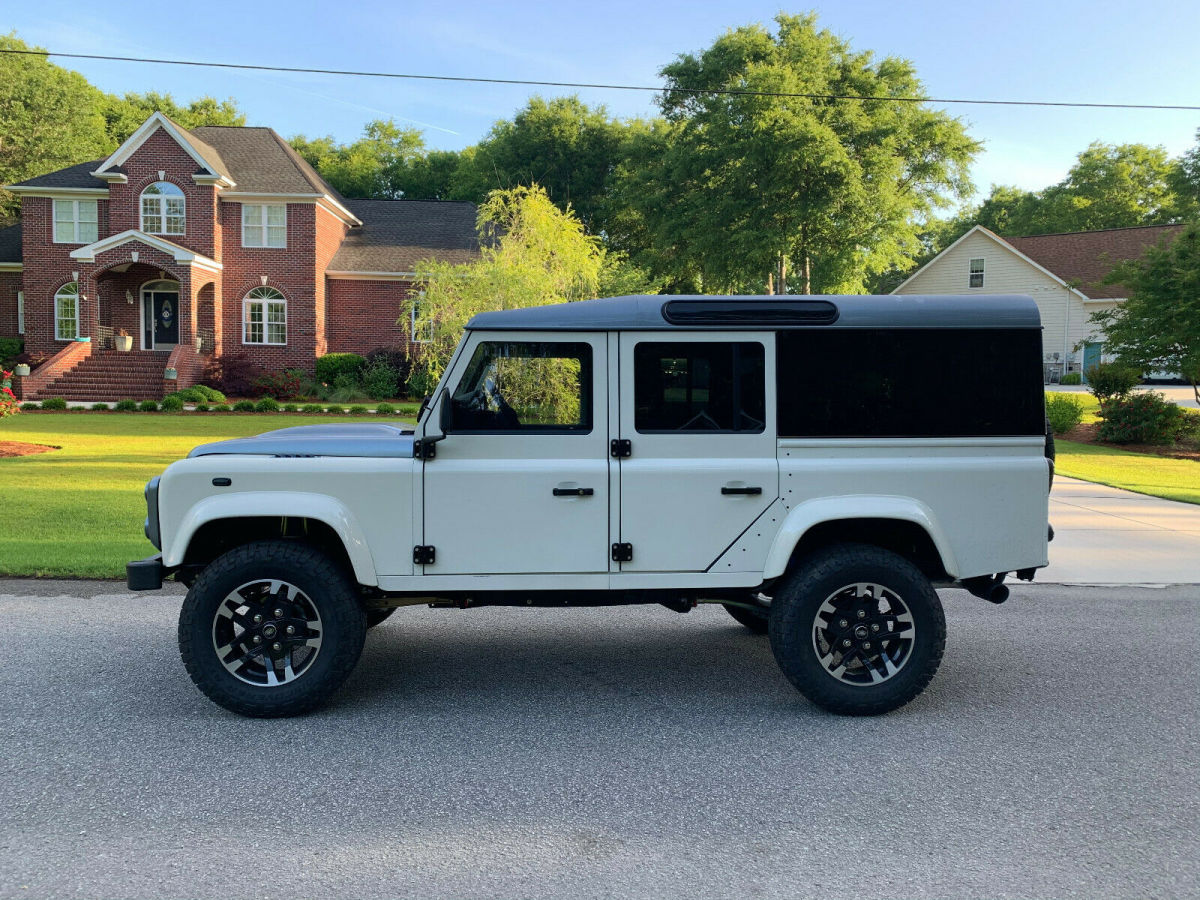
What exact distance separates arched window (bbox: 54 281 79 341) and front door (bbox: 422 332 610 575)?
33.0 metres

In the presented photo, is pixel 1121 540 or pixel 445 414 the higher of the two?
pixel 445 414

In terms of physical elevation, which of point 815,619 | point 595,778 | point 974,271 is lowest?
point 595,778

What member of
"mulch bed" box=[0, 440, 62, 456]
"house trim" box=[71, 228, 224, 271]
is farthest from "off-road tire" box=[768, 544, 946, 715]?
"house trim" box=[71, 228, 224, 271]

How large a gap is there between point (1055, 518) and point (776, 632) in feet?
27.5

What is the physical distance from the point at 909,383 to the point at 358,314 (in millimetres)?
31794

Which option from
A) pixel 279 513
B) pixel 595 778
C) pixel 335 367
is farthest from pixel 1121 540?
pixel 335 367

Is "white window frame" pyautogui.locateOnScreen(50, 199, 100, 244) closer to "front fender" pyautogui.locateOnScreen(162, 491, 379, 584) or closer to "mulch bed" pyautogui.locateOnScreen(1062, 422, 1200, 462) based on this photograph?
"mulch bed" pyautogui.locateOnScreen(1062, 422, 1200, 462)

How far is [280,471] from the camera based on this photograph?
4594 millimetres

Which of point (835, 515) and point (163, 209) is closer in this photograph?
point (835, 515)

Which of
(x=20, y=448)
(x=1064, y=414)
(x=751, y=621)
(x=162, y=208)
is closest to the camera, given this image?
(x=751, y=621)

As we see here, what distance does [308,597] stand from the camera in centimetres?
460

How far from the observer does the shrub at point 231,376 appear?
3131 centimetres

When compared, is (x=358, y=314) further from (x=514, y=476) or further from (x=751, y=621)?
(x=514, y=476)

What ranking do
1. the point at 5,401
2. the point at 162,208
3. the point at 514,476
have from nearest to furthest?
the point at 514,476
the point at 5,401
the point at 162,208
